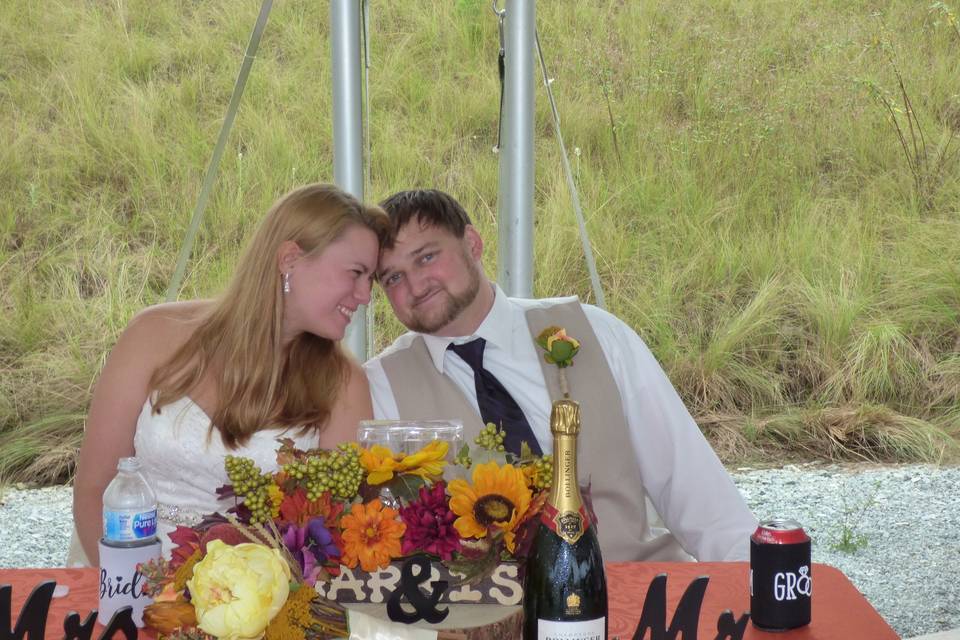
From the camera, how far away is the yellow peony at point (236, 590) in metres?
1.00

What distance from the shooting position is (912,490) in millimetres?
3914

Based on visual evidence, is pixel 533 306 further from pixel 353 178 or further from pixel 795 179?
pixel 795 179

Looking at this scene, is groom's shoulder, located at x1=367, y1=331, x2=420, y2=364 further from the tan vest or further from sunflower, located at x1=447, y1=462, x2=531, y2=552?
sunflower, located at x1=447, y1=462, x2=531, y2=552

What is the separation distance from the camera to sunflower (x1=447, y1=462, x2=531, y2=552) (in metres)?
1.13

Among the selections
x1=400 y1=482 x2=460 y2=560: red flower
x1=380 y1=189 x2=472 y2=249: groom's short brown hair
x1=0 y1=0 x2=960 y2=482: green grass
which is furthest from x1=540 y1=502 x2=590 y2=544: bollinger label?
x1=0 y1=0 x2=960 y2=482: green grass

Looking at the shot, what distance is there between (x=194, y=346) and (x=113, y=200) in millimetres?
3892

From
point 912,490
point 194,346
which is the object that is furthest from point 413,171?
point 194,346

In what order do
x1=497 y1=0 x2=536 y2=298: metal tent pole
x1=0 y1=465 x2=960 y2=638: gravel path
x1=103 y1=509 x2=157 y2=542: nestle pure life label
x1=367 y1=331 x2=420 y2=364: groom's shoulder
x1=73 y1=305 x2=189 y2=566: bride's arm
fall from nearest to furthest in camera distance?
1. x1=103 y1=509 x2=157 y2=542: nestle pure life label
2. x1=73 y1=305 x2=189 y2=566: bride's arm
3. x1=367 y1=331 x2=420 y2=364: groom's shoulder
4. x1=497 y1=0 x2=536 y2=298: metal tent pole
5. x1=0 y1=465 x2=960 y2=638: gravel path

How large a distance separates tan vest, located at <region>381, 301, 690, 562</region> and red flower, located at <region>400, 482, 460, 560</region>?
1061 mm

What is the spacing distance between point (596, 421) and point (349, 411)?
480 mm

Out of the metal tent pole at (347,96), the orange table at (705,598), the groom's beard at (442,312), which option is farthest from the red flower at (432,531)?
the metal tent pole at (347,96)

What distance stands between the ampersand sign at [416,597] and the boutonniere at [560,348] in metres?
1.13

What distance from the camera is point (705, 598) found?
1.37 metres

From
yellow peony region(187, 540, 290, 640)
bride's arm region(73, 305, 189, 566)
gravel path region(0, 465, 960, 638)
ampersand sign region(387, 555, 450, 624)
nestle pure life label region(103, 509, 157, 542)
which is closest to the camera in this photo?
yellow peony region(187, 540, 290, 640)
